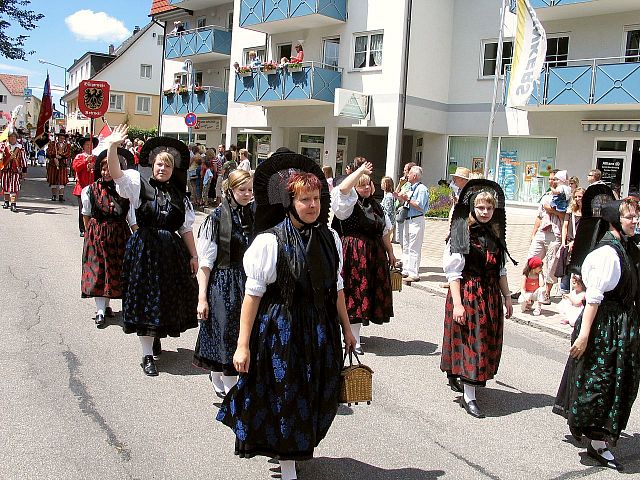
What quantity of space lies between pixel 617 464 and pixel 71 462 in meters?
3.58

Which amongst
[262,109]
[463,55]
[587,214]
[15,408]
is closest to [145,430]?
[15,408]

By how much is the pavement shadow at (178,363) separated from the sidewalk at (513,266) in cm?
482

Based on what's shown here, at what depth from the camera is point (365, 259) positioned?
6730 millimetres

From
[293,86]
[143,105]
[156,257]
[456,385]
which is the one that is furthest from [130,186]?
[143,105]

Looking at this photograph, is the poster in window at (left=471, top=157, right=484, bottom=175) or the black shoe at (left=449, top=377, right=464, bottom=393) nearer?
the black shoe at (left=449, top=377, right=464, bottom=393)

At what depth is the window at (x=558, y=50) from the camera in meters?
20.5

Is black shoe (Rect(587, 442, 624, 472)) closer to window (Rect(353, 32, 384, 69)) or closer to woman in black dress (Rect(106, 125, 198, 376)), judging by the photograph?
woman in black dress (Rect(106, 125, 198, 376))

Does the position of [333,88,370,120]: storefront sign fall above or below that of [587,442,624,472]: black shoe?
above

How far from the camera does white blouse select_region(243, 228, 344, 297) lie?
356 cm

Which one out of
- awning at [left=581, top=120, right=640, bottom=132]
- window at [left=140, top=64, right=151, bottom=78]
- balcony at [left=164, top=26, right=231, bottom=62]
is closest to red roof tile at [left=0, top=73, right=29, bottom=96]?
window at [left=140, top=64, right=151, bottom=78]

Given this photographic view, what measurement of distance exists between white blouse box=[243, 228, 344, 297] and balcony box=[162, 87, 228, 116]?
2878 centimetres

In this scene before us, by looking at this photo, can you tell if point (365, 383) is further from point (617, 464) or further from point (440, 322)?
point (440, 322)

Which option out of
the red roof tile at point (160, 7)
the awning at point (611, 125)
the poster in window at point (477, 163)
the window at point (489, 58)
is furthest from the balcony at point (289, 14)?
the red roof tile at point (160, 7)

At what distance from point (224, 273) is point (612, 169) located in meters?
17.0
